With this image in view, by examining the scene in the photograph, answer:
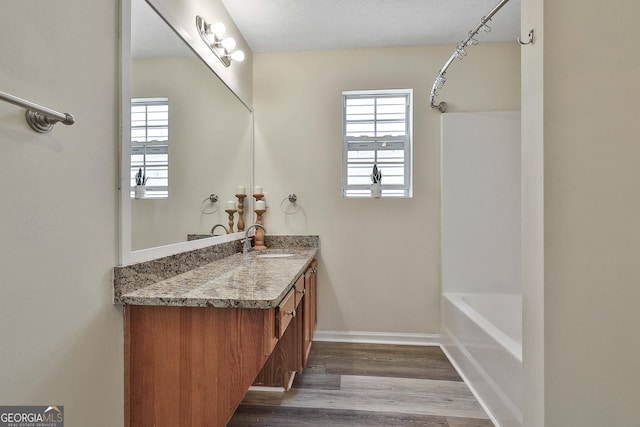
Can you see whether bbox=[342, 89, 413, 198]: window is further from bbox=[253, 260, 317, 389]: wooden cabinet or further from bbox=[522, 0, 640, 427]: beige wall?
bbox=[522, 0, 640, 427]: beige wall

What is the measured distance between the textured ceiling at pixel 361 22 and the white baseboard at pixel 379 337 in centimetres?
253

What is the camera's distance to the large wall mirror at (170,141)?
123cm

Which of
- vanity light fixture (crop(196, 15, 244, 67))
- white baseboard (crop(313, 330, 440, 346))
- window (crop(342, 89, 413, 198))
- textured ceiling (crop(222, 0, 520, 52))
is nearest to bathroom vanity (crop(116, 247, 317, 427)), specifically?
vanity light fixture (crop(196, 15, 244, 67))

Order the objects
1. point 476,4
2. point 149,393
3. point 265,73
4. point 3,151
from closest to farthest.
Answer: point 3,151 → point 149,393 → point 476,4 → point 265,73

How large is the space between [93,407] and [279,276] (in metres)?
0.81

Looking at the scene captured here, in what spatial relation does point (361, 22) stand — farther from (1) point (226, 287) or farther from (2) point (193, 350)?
Result: (2) point (193, 350)

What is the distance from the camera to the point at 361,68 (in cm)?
270

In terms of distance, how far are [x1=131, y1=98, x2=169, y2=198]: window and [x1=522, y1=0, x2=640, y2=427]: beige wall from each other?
1551 millimetres

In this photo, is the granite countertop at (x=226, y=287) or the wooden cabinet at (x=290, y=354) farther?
the wooden cabinet at (x=290, y=354)

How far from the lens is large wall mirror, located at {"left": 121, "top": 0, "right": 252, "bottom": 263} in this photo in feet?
4.04

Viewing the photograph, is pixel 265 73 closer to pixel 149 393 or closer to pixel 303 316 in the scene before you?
pixel 303 316

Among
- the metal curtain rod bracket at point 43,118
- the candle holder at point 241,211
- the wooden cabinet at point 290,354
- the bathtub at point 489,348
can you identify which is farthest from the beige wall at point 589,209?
the candle holder at point 241,211

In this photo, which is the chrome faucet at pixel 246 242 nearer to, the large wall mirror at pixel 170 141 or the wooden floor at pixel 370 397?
the large wall mirror at pixel 170 141

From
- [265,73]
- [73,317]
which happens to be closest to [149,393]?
[73,317]
